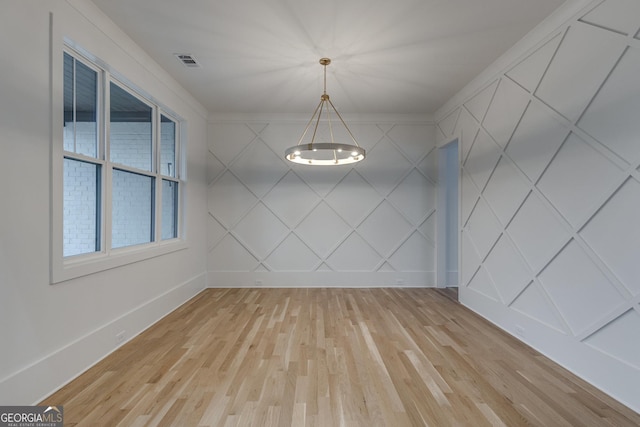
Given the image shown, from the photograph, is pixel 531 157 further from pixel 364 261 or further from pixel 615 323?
pixel 364 261

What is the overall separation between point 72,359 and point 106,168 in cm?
147

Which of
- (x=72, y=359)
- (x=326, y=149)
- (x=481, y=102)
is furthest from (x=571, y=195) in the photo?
(x=72, y=359)

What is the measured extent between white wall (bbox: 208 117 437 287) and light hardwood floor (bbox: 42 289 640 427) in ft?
4.73

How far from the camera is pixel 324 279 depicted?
470 cm

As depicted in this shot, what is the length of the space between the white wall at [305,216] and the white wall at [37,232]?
2.20 m

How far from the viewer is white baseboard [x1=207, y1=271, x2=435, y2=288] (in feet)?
15.4

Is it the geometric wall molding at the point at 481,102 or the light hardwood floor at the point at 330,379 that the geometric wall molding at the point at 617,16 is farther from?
the light hardwood floor at the point at 330,379

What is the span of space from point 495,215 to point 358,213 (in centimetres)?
204

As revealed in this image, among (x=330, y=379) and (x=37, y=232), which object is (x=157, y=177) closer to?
(x=37, y=232)

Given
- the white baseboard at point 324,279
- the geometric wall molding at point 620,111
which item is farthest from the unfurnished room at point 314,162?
the white baseboard at point 324,279

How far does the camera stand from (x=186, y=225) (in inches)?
157

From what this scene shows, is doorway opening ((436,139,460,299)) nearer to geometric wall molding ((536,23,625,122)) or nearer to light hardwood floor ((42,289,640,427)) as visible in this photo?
light hardwood floor ((42,289,640,427))

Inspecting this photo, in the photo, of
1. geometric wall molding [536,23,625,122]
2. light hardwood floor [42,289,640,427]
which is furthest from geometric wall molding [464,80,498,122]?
light hardwood floor [42,289,640,427]

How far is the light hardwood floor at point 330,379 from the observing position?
1.67 metres
